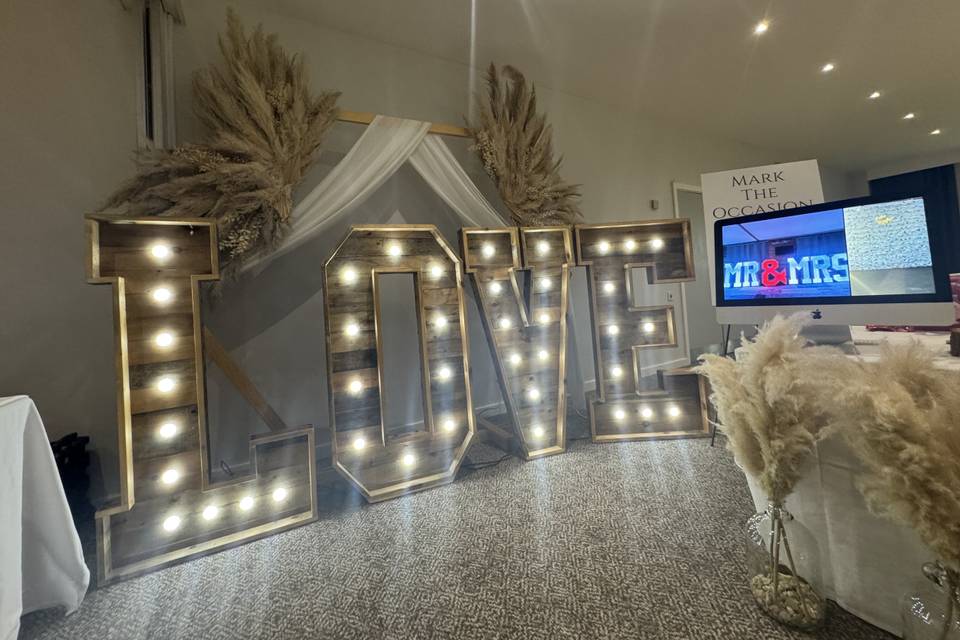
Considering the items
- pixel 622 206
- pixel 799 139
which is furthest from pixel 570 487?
pixel 799 139

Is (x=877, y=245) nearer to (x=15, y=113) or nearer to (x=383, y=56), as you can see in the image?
(x=383, y=56)

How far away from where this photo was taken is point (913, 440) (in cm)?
60

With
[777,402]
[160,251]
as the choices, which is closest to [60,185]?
[160,251]

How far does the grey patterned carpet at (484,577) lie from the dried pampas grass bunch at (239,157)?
1208 millimetres

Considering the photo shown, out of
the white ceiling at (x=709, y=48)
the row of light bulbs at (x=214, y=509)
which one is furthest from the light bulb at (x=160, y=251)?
the white ceiling at (x=709, y=48)

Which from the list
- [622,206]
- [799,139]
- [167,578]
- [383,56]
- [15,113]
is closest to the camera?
[167,578]

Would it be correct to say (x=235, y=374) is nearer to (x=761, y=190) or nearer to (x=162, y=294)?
(x=162, y=294)

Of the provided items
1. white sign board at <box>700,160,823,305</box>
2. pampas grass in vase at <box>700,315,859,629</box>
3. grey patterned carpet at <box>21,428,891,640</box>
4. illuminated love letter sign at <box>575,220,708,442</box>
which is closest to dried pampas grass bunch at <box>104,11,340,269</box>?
grey patterned carpet at <box>21,428,891,640</box>

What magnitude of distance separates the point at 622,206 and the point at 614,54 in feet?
3.95

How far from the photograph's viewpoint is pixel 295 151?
1.65 m

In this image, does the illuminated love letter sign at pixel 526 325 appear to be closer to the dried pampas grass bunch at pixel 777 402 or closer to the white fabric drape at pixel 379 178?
the white fabric drape at pixel 379 178

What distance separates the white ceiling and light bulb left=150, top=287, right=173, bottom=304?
5.71ft

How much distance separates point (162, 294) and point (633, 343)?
7.00ft

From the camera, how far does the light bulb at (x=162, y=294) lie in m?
1.28
